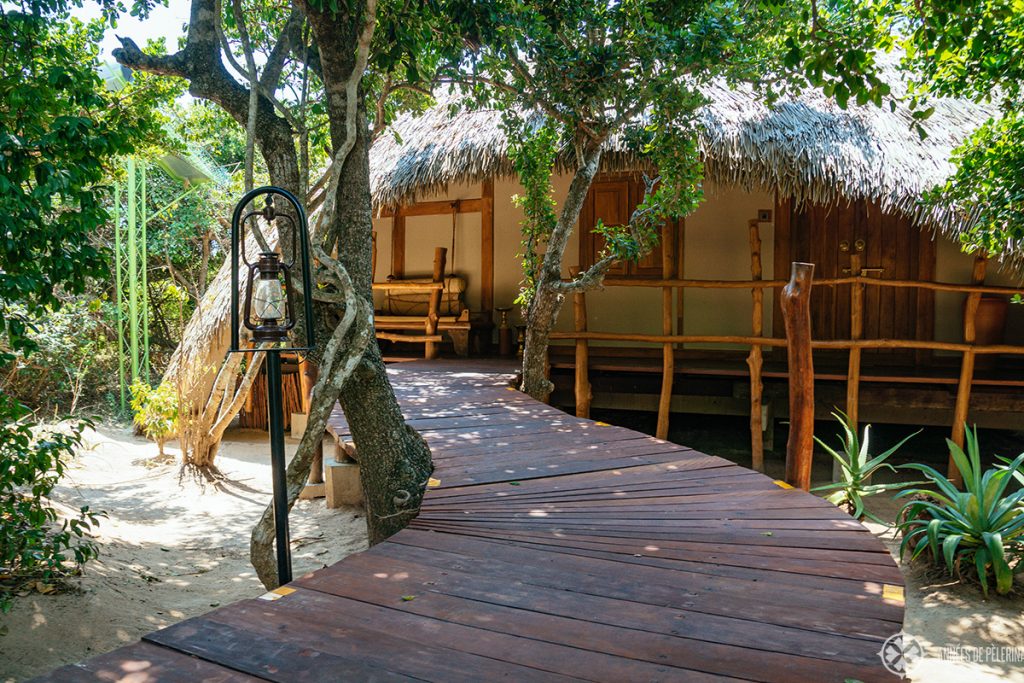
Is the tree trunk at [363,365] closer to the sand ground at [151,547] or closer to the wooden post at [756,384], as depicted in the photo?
the sand ground at [151,547]

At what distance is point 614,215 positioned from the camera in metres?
7.88

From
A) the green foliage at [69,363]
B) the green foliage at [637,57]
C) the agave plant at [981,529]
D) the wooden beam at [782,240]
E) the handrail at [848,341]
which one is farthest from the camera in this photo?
the green foliage at [69,363]

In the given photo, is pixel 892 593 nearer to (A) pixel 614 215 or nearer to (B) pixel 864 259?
(B) pixel 864 259

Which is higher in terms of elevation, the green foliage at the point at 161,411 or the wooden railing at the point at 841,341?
the wooden railing at the point at 841,341

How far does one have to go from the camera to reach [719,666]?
1817 millimetres

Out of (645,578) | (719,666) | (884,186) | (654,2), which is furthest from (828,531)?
(884,186)

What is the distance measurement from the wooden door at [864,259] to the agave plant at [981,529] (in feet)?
9.99

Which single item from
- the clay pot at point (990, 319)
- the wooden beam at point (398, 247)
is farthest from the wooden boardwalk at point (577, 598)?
the wooden beam at point (398, 247)

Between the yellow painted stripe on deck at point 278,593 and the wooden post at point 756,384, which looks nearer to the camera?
the yellow painted stripe on deck at point 278,593

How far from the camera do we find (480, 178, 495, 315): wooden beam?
27.7ft

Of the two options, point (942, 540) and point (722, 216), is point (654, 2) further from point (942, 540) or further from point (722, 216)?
point (942, 540)

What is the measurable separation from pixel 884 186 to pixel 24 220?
19.5ft

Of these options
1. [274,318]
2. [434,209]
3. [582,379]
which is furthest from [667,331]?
[274,318]

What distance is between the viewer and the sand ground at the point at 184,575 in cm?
345
